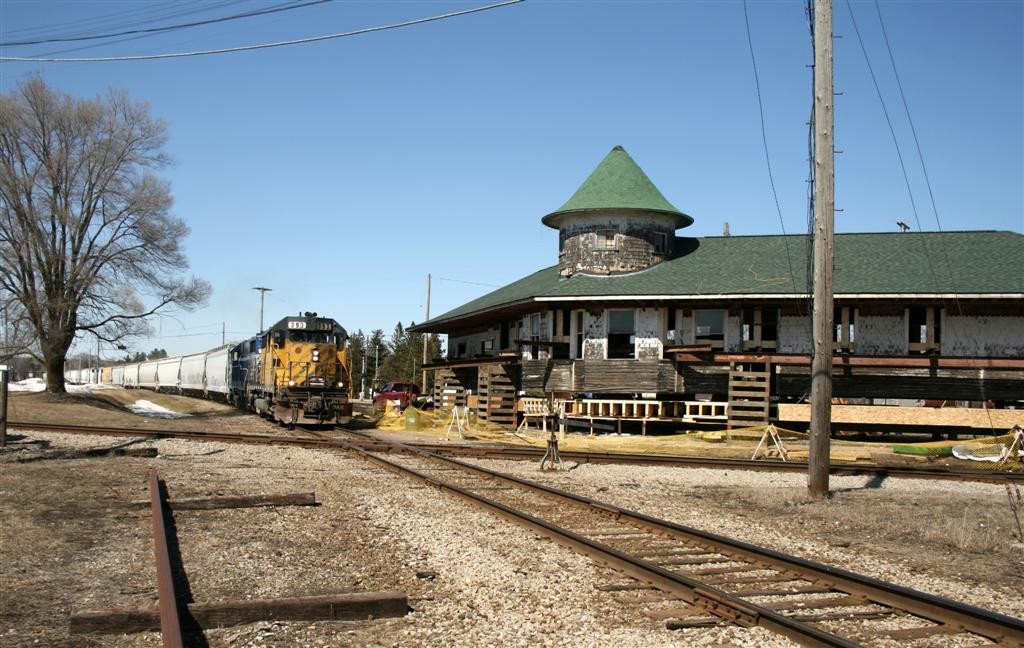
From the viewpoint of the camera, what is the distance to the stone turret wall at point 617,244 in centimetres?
3303

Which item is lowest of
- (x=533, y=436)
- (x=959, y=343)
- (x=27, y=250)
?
(x=533, y=436)

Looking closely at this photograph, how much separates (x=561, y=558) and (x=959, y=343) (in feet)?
77.0

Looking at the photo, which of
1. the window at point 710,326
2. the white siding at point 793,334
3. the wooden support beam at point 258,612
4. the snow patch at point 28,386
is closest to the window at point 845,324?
the white siding at point 793,334

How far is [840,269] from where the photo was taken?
2880 centimetres

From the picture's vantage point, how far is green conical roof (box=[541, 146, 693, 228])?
108ft

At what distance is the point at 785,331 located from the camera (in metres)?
29.2

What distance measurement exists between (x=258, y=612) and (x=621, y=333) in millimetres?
25224

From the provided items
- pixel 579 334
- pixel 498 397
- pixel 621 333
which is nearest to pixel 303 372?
pixel 498 397

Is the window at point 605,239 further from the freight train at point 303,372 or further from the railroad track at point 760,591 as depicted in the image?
the railroad track at point 760,591

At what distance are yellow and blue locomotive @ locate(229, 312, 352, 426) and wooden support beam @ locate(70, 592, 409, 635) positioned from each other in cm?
2294

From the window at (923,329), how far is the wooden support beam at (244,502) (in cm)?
2233

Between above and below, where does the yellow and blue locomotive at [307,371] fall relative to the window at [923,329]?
below

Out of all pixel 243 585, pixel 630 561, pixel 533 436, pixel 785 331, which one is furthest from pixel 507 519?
pixel 785 331

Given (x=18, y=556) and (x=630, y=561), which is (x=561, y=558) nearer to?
(x=630, y=561)
